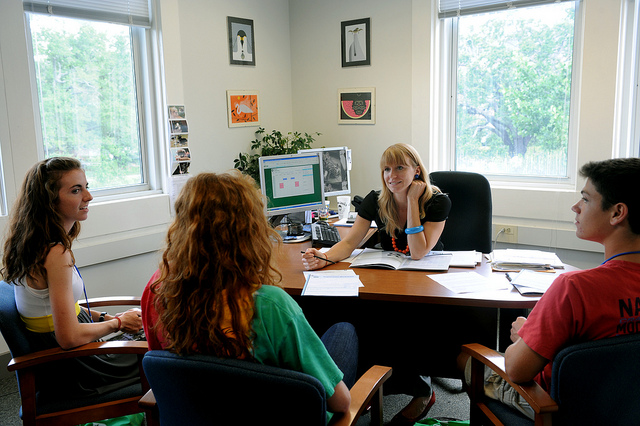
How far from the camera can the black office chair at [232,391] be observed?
3.63ft

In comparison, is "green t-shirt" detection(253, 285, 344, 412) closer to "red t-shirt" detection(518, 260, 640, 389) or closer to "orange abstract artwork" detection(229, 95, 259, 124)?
"red t-shirt" detection(518, 260, 640, 389)

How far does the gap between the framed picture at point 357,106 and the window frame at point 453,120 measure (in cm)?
54

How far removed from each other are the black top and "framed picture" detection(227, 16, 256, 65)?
200 cm

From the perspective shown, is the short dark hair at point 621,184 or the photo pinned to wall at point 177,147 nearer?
the short dark hair at point 621,184

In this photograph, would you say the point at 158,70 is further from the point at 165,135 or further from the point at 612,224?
the point at 612,224

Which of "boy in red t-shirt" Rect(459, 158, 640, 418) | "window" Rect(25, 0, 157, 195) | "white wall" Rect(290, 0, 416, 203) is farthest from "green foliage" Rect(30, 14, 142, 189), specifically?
"boy in red t-shirt" Rect(459, 158, 640, 418)

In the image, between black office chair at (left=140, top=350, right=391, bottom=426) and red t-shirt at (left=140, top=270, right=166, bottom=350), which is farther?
red t-shirt at (left=140, top=270, right=166, bottom=350)

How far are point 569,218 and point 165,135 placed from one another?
2774 millimetres

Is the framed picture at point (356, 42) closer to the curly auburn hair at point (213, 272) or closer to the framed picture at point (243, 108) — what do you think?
the framed picture at point (243, 108)

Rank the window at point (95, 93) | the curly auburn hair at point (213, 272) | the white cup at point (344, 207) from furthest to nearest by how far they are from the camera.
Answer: the white cup at point (344, 207) < the window at point (95, 93) < the curly auburn hair at point (213, 272)

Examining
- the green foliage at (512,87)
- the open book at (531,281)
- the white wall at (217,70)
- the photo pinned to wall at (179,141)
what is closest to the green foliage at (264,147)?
the white wall at (217,70)

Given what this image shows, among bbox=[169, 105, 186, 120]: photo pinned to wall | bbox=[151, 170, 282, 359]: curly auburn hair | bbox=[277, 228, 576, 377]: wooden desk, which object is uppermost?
bbox=[169, 105, 186, 120]: photo pinned to wall

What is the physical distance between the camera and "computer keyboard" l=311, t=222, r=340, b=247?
279cm

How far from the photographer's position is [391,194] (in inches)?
106
